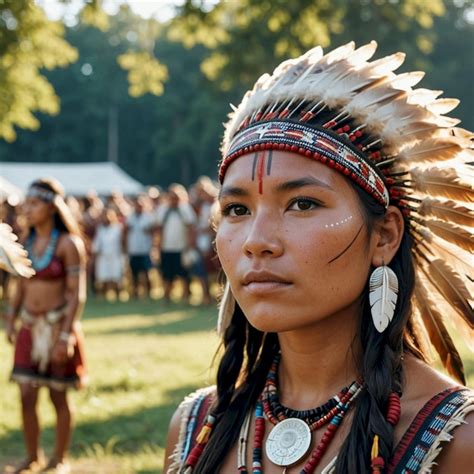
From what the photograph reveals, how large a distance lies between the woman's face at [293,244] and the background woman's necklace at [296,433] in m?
0.21

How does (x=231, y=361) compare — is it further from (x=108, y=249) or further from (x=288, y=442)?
(x=108, y=249)

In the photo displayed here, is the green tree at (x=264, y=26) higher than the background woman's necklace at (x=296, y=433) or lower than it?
higher

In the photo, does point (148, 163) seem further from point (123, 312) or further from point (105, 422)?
point (105, 422)

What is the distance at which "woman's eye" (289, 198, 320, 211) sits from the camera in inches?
86.0

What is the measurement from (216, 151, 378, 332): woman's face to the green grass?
2.46ft

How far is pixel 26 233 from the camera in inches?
267

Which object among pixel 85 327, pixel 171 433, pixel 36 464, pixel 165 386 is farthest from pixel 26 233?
pixel 85 327

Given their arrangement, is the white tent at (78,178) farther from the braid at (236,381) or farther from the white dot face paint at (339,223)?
the white dot face paint at (339,223)

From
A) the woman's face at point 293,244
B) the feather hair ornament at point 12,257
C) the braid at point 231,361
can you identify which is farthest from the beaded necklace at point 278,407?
the feather hair ornament at point 12,257

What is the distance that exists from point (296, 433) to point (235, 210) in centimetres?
57

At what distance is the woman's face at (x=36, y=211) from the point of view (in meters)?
6.58

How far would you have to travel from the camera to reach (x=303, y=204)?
2188mm

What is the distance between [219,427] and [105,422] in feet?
18.1

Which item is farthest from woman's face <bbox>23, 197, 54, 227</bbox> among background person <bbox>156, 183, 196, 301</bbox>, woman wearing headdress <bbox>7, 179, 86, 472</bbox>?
background person <bbox>156, 183, 196, 301</bbox>
